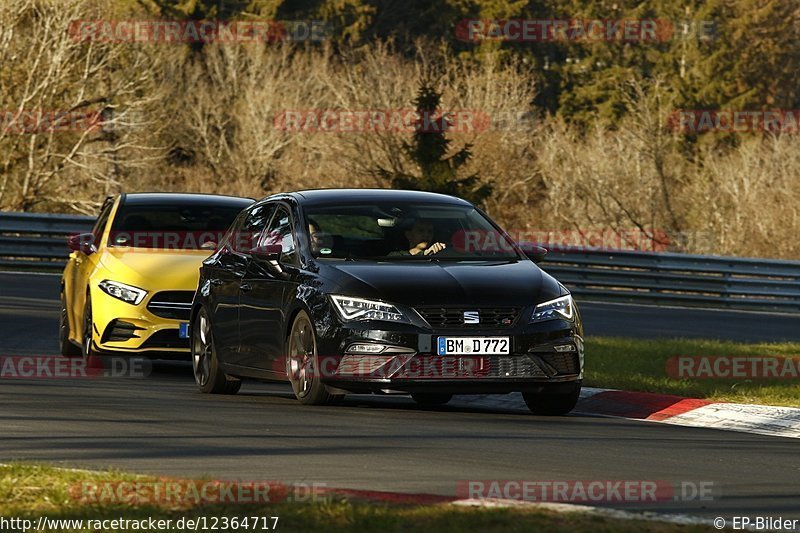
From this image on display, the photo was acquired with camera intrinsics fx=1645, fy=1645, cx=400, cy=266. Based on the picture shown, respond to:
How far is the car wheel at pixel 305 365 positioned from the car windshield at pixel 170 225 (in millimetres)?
3935

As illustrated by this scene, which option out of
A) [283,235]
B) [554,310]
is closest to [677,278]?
[283,235]

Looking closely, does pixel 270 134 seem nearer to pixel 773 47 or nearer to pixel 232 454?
pixel 773 47

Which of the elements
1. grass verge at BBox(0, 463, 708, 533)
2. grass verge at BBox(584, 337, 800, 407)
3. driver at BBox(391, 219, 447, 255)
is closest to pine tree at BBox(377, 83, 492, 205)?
grass verge at BBox(584, 337, 800, 407)

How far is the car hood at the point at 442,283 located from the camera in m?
11.6

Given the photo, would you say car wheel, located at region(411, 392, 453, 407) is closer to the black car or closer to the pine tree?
the black car

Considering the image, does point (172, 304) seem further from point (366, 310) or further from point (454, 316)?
point (454, 316)

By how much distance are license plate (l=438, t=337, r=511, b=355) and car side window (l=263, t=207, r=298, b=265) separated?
163cm

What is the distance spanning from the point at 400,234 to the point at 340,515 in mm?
5886

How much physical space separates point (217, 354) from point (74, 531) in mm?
6874

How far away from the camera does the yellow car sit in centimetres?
1502

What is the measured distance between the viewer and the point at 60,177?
46031 mm

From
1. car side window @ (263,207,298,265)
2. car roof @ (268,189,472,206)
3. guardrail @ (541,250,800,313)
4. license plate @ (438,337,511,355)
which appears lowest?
guardrail @ (541,250,800,313)

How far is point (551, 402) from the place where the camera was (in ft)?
40.9

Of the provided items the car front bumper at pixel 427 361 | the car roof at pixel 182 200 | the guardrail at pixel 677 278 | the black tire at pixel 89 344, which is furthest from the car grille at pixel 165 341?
the guardrail at pixel 677 278
